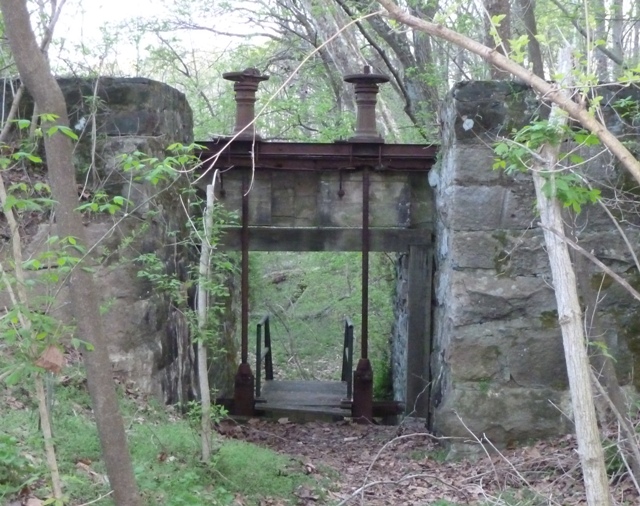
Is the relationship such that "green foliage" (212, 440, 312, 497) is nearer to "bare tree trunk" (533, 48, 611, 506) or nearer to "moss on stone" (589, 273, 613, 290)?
"bare tree trunk" (533, 48, 611, 506)

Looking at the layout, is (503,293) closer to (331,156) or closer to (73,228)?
(331,156)

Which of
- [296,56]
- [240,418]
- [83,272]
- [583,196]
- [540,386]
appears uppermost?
[296,56]

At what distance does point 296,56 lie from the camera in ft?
41.3

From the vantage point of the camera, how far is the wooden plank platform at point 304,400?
7129mm

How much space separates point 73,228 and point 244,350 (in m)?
3.84

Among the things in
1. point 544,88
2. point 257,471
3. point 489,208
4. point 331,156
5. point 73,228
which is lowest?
point 257,471

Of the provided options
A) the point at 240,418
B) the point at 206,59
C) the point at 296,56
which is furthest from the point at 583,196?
the point at 206,59

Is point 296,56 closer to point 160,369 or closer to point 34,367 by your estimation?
point 160,369

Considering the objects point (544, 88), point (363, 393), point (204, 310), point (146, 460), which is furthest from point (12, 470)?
point (363, 393)

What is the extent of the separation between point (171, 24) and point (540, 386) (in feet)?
33.4

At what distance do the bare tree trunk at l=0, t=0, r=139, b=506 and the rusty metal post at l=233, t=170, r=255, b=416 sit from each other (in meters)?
3.52

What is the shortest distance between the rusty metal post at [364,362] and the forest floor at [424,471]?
1.19 feet

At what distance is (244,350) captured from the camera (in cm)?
667

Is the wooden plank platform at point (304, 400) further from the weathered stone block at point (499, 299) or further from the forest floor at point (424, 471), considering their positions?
the weathered stone block at point (499, 299)
